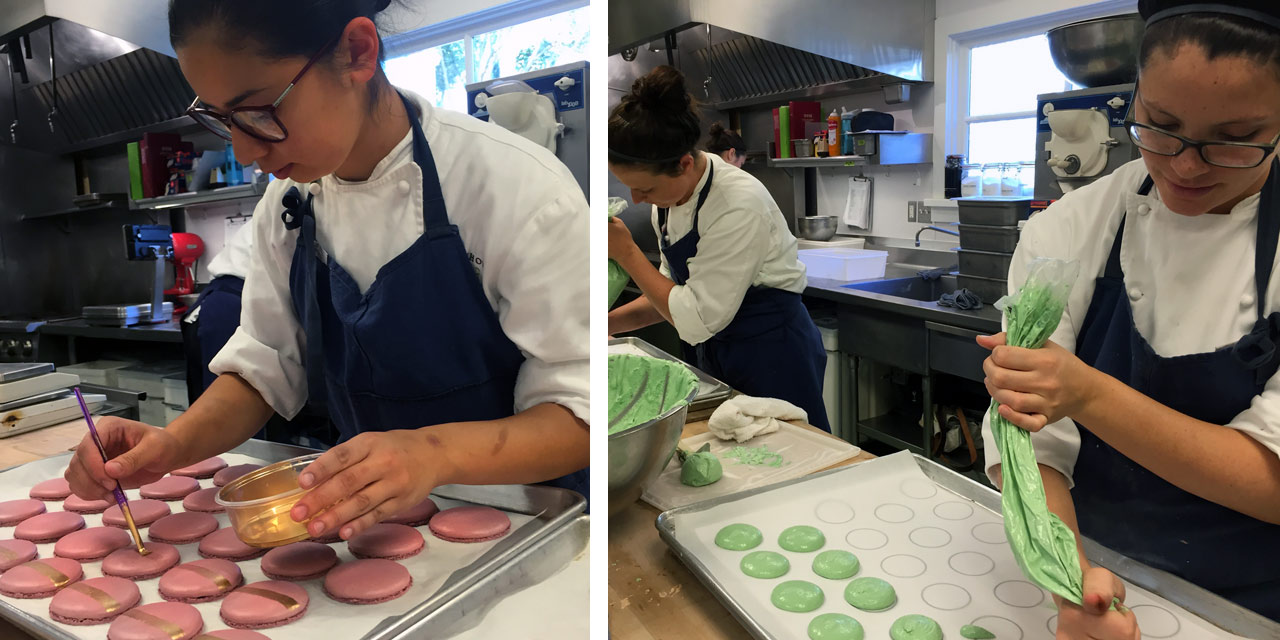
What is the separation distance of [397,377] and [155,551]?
1.00 feet

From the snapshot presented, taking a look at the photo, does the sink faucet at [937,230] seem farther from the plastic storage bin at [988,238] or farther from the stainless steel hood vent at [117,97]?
the stainless steel hood vent at [117,97]

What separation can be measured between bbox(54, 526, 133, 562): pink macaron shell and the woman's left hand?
925 mm

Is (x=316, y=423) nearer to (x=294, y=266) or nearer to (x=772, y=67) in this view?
(x=294, y=266)

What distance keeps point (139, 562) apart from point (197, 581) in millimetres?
71

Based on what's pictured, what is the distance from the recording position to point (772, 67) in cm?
103

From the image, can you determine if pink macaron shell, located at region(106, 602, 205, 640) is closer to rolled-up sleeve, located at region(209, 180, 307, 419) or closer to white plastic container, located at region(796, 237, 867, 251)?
rolled-up sleeve, located at region(209, 180, 307, 419)

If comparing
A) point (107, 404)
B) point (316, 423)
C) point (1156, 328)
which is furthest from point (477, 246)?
point (1156, 328)

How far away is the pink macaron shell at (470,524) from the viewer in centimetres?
87

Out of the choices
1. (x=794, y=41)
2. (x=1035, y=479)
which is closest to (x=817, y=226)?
(x=794, y=41)

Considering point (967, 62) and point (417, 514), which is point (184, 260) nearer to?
point (417, 514)

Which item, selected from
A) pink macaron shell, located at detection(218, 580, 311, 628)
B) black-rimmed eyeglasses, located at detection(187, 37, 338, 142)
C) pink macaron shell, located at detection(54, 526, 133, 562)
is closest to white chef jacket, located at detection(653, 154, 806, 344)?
black-rimmed eyeglasses, located at detection(187, 37, 338, 142)

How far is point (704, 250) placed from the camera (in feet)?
3.72

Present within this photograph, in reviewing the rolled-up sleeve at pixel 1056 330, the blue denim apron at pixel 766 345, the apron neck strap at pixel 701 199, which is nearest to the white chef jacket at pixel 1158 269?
the rolled-up sleeve at pixel 1056 330

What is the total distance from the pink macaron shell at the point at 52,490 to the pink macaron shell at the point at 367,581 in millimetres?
295
